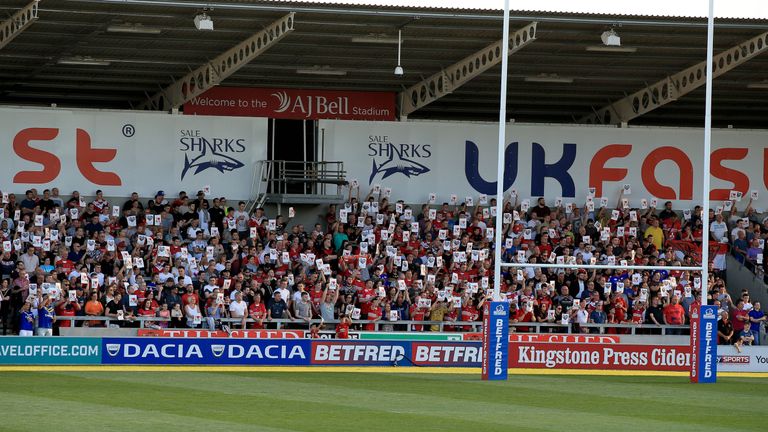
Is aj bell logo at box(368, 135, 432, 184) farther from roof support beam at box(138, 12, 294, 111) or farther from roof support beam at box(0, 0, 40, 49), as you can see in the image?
roof support beam at box(0, 0, 40, 49)

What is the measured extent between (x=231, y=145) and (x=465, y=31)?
7.34 m

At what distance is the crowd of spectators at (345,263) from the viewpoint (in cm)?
2761

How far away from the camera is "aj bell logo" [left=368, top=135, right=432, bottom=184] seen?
35.8m

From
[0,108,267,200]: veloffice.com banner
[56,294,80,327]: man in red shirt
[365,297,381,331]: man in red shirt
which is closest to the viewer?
[56,294,80,327]: man in red shirt

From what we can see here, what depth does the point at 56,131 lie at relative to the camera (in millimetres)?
34156

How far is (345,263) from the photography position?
30750 millimetres

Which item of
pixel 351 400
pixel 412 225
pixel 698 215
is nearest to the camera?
pixel 351 400

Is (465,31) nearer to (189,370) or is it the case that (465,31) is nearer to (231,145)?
(231,145)

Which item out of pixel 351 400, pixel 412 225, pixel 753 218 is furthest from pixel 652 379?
pixel 753 218

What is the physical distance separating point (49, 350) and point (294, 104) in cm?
1345

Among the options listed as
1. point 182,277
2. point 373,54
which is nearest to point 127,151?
point 373,54

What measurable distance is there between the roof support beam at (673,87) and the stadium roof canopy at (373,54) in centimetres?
11

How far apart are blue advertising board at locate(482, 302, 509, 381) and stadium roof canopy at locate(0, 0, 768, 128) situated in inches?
373

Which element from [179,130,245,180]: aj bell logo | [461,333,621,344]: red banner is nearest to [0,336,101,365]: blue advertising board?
[461,333,621,344]: red banner
